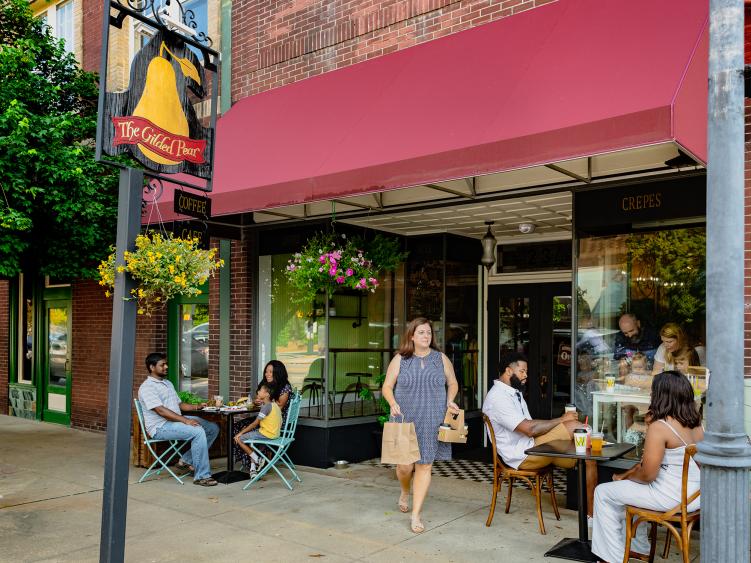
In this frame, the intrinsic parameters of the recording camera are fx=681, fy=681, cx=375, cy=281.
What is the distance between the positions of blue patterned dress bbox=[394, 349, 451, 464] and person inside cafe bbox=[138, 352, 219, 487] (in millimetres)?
2819

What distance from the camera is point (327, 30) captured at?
28.2 ft

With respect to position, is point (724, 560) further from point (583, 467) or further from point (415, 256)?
point (415, 256)

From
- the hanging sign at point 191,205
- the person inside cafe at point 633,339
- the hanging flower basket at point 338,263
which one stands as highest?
the hanging sign at point 191,205

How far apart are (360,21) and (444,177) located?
358 cm

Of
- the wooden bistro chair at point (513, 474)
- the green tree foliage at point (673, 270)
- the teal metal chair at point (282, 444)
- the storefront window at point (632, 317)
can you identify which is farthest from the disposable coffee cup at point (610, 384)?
the teal metal chair at point (282, 444)

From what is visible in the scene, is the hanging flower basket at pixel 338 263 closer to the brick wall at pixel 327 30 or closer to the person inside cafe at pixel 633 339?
the brick wall at pixel 327 30

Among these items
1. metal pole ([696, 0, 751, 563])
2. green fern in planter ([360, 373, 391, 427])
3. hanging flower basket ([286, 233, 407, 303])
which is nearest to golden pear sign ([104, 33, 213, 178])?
hanging flower basket ([286, 233, 407, 303])

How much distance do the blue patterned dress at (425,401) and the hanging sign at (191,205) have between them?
2.54 meters

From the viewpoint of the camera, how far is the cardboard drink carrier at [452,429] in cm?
576

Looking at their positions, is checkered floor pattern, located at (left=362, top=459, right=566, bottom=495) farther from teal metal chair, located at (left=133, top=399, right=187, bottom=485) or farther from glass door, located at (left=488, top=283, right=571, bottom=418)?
teal metal chair, located at (left=133, top=399, right=187, bottom=485)

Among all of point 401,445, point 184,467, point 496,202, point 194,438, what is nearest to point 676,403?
point 401,445

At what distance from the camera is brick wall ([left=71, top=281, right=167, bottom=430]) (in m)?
11.5

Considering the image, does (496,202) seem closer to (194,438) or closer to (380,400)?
(380,400)

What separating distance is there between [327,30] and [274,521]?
5.89 metres
